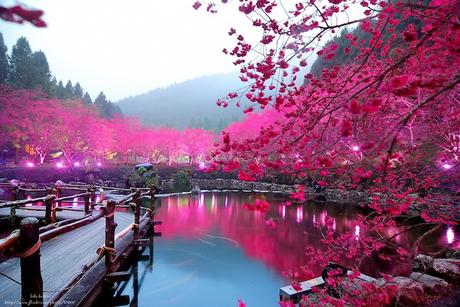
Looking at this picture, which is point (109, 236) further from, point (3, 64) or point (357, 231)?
point (3, 64)

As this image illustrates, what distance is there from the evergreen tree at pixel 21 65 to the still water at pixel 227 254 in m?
39.5

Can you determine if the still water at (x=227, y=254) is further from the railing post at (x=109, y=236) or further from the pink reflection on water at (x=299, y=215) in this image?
the railing post at (x=109, y=236)

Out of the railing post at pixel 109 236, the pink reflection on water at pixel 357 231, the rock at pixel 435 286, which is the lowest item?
the pink reflection on water at pixel 357 231

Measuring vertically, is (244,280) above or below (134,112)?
below

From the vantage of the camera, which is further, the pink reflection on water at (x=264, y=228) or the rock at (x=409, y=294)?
the pink reflection on water at (x=264, y=228)

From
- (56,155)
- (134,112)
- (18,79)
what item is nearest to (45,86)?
(18,79)

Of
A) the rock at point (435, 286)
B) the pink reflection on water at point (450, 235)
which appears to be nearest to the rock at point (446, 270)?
the rock at point (435, 286)

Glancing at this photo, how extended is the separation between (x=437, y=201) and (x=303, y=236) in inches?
350

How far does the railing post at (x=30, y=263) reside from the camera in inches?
101

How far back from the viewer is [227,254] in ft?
43.4

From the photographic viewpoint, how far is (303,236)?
1528 centimetres

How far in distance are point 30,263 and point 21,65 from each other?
5648 cm

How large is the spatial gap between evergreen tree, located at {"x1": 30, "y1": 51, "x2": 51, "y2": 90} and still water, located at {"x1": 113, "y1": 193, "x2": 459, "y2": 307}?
129 ft

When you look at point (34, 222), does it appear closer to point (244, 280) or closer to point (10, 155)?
point (244, 280)
